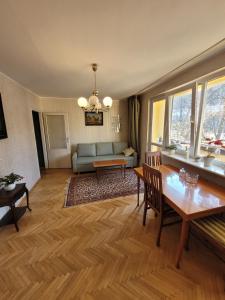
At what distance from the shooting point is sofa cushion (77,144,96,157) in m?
4.62

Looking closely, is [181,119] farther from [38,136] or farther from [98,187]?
[38,136]

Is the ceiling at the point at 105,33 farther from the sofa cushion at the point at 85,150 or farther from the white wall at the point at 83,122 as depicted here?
the sofa cushion at the point at 85,150

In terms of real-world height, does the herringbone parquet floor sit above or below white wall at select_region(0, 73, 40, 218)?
below

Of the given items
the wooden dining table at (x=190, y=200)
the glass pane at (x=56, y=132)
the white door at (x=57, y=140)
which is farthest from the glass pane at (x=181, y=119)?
the glass pane at (x=56, y=132)

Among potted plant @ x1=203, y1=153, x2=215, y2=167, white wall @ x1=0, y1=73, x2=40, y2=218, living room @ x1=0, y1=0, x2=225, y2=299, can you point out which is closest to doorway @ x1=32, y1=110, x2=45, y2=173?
white wall @ x1=0, y1=73, x2=40, y2=218

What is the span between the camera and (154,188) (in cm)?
175

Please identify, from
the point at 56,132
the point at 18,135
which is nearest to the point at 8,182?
the point at 18,135

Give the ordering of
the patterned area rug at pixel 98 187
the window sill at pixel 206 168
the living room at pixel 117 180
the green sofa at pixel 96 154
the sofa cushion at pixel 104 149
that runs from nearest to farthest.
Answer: the living room at pixel 117 180 < the window sill at pixel 206 168 < the patterned area rug at pixel 98 187 < the green sofa at pixel 96 154 < the sofa cushion at pixel 104 149

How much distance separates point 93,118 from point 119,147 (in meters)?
1.35

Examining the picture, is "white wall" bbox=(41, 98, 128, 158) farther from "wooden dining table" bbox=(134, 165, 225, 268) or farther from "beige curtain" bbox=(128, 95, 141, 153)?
"wooden dining table" bbox=(134, 165, 225, 268)

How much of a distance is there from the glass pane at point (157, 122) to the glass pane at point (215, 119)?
4.34 feet

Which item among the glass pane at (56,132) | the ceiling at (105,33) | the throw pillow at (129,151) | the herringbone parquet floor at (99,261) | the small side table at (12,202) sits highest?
the ceiling at (105,33)

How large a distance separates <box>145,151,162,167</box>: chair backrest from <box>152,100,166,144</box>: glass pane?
1014mm

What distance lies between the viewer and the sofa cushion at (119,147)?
489 cm
